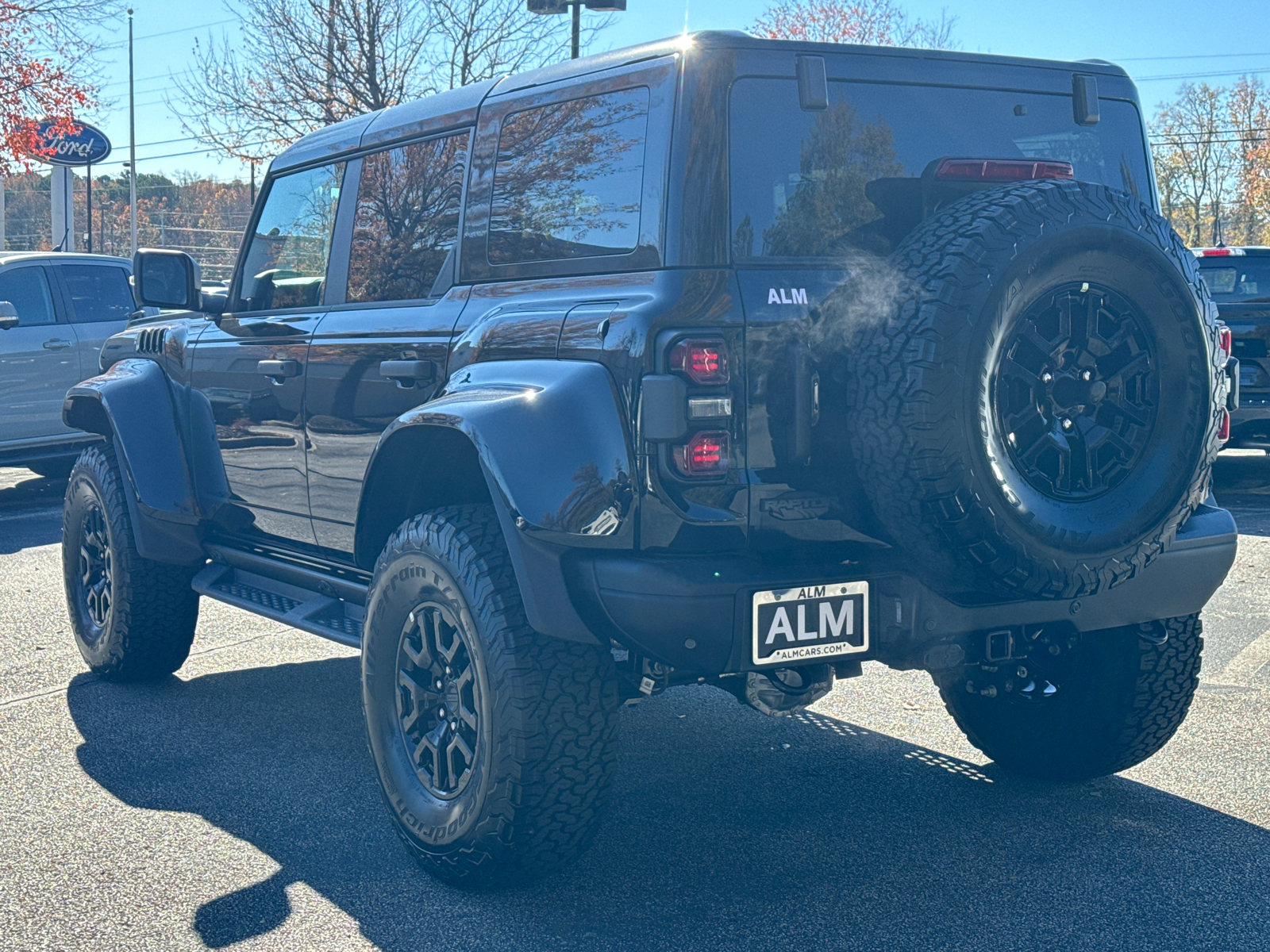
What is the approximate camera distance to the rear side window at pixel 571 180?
3275 mm

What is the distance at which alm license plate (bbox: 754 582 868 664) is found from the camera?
2973 millimetres

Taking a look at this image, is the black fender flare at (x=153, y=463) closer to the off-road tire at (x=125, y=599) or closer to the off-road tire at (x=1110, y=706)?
the off-road tire at (x=125, y=599)

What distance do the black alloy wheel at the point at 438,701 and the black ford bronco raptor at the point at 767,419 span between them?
11 millimetres

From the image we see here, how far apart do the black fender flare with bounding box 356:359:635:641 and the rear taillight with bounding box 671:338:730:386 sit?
162mm

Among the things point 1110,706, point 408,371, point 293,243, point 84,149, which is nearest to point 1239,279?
point 1110,706

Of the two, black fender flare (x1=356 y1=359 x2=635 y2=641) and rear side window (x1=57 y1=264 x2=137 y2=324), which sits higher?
rear side window (x1=57 y1=264 x2=137 y2=324)

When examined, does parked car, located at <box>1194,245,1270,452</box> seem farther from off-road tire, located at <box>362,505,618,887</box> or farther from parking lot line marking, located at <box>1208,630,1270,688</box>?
off-road tire, located at <box>362,505,618,887</box>

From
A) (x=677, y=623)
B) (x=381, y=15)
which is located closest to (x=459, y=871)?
(x=677, y=623)

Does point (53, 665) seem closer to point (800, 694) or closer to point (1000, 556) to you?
point (800, 694)

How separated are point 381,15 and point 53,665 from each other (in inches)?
875

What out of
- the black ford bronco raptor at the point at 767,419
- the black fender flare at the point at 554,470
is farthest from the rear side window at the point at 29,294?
the black fender flare at the point at 554,470

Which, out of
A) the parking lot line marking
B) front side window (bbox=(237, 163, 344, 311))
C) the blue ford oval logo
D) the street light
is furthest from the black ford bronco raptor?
the blue ford oval logo

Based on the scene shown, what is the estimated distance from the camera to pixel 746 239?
313 cm

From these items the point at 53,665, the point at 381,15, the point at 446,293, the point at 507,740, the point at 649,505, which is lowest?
the point at 53,665
